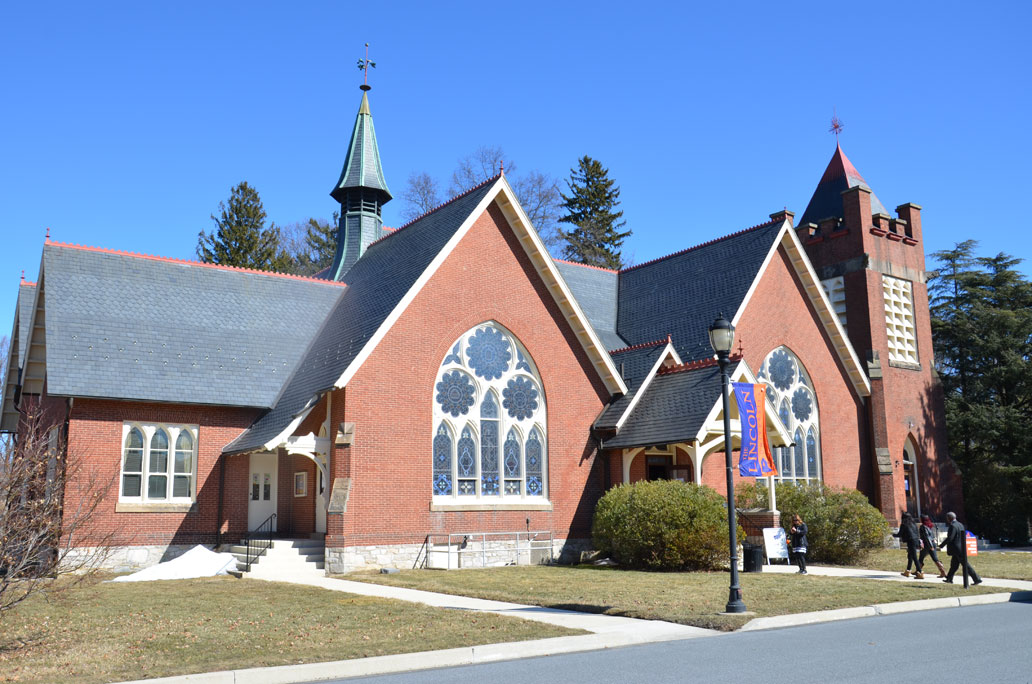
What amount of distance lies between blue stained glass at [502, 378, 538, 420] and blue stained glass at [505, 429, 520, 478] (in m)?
0.58

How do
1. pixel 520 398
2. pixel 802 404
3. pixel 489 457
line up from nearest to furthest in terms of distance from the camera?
pixel 489 457 < pixel 520 398 < pixel 802 404

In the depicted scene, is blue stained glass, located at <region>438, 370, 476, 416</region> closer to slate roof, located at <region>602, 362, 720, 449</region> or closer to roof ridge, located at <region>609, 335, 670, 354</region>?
slate roof, located at <region>602, 362, 720, 449</region>

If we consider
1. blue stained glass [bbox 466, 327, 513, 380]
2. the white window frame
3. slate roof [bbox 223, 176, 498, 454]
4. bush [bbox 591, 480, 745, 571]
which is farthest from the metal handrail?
bush [bbox 591, 480, 745, 571]

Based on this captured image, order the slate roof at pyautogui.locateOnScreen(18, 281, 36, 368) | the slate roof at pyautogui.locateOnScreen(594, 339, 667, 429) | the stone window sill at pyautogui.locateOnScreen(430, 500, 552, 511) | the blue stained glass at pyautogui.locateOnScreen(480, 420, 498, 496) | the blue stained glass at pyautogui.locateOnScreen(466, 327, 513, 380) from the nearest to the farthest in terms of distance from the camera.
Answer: the stone window sill at pyautogui.locateOnScreen(430, 500, 552, 511), the blue stained glass at pyautogui.locateOnScreen(480, 420, 498, 496), the blue stained glass at pyautogui.locateOnScreen(466, 327, 513, 380), the slate roof at pyautogui.locateOnScreen(594, 339, 667, 429), the slate roof at pyautogui.locateOnScreen(18, 281, 36, 368)

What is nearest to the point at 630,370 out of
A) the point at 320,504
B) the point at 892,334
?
the point at 320,504

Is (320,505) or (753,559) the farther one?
(320,505)

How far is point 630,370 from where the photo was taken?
1107 inches

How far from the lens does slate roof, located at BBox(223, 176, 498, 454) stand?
76.1 feet

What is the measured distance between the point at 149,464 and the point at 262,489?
311 cm

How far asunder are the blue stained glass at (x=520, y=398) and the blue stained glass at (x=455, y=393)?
1083 mm

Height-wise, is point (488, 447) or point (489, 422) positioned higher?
point (489, 422)

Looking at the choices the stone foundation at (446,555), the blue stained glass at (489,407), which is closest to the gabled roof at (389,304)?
the stone foundation at (446,555)

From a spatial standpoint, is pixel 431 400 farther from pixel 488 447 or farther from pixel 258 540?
pixel 258 540

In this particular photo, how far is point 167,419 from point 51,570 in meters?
13.0
